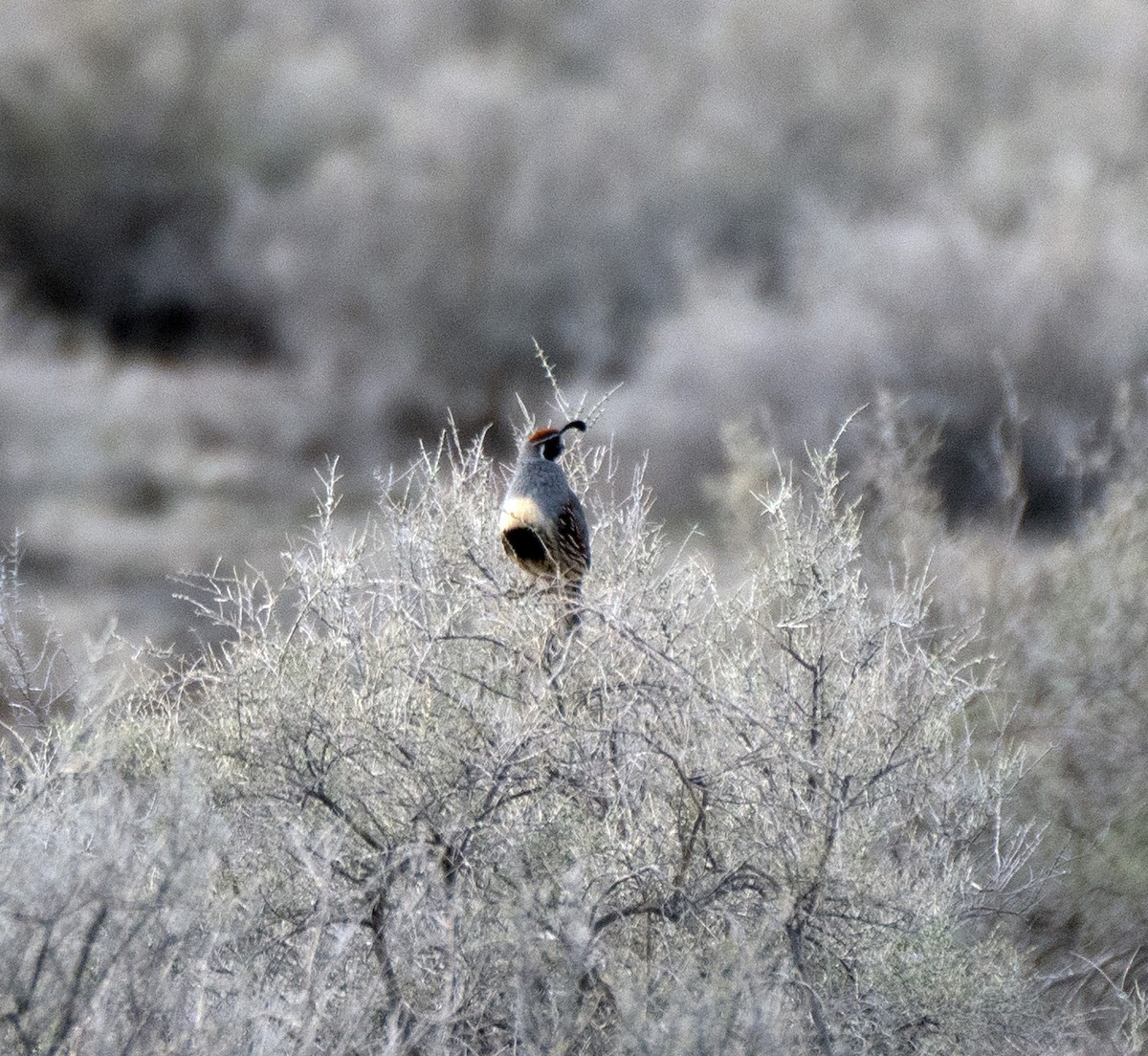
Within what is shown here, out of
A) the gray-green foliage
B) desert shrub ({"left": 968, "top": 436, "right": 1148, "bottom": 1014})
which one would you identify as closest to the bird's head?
the gray-green foliage

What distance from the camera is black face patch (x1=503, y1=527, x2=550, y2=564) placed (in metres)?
5.95

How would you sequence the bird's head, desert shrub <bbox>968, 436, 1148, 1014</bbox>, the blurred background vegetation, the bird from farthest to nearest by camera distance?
the blurred background vegetation, desert shrub <bbox>968, 436, 1148, 1014</bbox>, the bird's head, the bird

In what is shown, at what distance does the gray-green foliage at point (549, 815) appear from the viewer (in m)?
5.15

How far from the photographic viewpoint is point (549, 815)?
5777mm

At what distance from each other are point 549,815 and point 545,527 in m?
0.97

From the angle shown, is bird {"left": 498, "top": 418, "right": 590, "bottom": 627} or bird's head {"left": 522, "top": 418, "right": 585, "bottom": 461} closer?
bird {"left": 498, "top": 418, "right": 590, "bottom": 627}

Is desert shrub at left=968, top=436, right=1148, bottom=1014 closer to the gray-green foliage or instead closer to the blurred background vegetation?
the blurred background vegetation

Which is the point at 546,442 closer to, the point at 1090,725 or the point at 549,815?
the point at 549,815

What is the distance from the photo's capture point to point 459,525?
245 inches

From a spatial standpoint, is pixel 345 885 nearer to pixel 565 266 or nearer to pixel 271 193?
pixel 565 266

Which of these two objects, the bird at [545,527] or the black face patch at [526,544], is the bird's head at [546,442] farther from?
the black face patch at [526,544]

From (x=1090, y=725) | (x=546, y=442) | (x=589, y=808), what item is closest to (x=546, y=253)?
(x=1090, y=725)

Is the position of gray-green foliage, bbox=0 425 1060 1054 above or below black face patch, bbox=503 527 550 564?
below

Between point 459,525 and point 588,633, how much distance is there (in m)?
0.79
